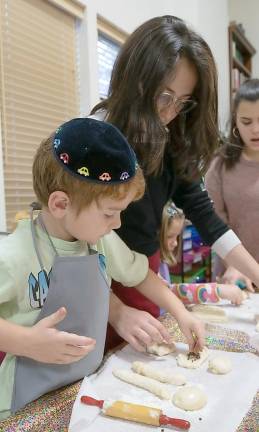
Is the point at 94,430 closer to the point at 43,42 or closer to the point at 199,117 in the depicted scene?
the point at 199,117

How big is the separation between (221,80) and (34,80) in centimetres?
200

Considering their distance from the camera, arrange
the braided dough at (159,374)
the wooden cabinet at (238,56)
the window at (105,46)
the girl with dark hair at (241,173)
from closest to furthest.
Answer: the braided dough at (159,374) → the girl with dark hair at (241,173) → the window at (105,46) → the wooden cabinet at (238,56)

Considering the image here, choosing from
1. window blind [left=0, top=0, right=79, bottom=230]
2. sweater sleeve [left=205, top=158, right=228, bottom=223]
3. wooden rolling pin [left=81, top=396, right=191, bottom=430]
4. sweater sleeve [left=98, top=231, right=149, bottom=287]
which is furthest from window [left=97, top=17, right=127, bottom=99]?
wooden rolling pin [left=81, top=396, right=191, bottom=430]

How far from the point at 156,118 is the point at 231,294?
1.78 ft

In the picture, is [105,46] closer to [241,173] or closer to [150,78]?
[241,173]

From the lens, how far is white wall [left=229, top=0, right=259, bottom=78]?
155 inches

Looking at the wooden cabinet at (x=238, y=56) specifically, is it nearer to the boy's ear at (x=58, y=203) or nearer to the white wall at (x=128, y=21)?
the white wall at (x=128, y=21)

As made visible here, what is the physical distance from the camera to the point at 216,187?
1.59 metres

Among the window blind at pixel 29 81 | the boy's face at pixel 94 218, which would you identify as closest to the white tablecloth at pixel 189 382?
the boy's face at pixel 94 218

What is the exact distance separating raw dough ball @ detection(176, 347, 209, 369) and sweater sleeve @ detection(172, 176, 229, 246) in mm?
391

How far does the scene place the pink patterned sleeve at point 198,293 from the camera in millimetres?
1121

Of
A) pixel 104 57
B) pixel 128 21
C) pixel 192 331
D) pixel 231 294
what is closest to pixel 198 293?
pixel 231 294

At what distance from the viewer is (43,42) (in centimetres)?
200

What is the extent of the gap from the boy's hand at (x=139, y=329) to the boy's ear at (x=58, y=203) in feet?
0.89
